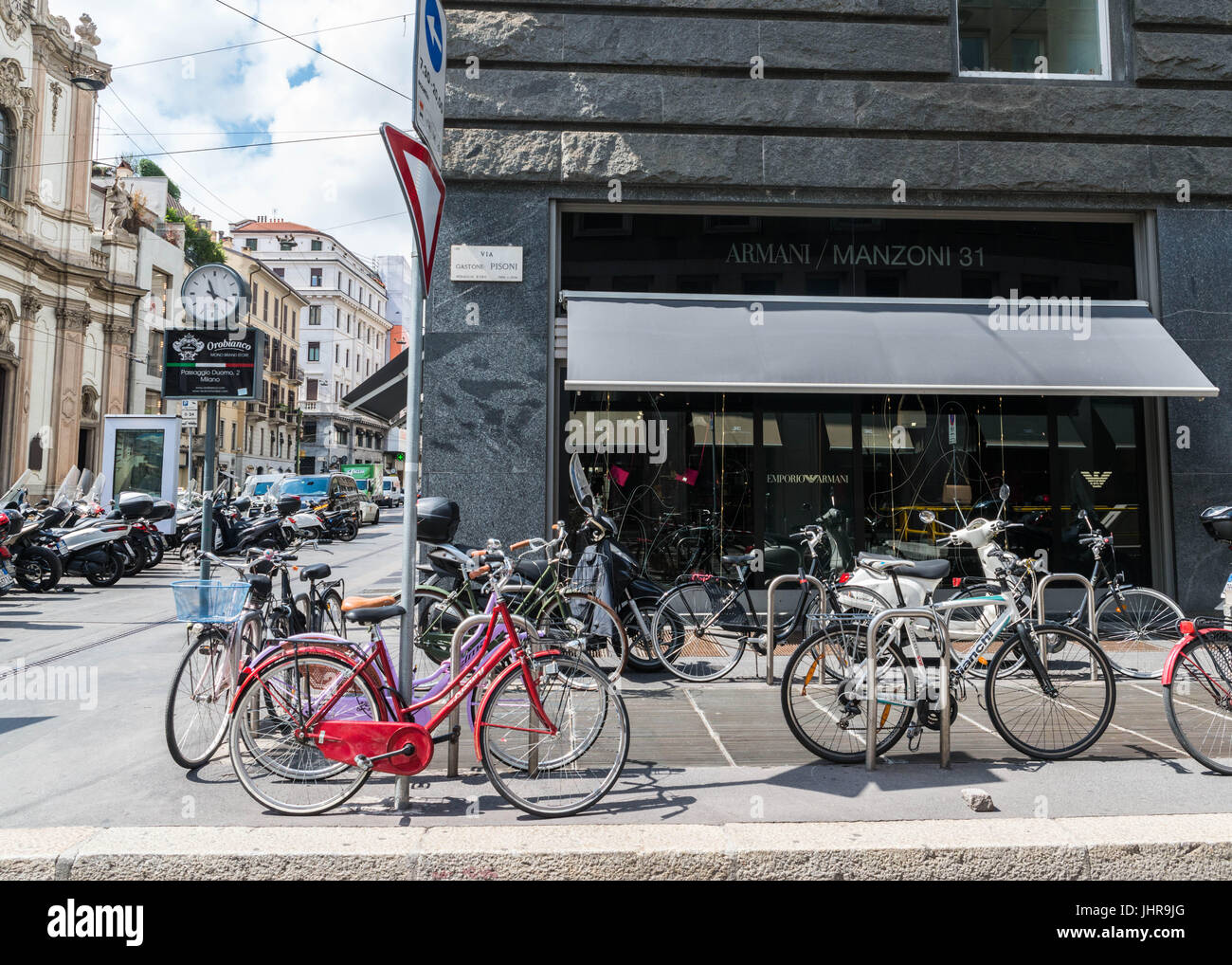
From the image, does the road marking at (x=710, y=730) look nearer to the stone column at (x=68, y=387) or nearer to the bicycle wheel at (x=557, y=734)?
Result: the bicycle wheel at (x=557, y=734)

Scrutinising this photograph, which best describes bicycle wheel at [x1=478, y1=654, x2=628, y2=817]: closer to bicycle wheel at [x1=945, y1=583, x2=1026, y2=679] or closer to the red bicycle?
the red bicycle

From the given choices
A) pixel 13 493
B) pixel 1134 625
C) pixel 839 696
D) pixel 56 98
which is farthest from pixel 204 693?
pixel 56 98

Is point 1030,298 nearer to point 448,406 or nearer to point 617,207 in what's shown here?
point 617,207

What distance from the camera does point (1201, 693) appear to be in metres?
4.80

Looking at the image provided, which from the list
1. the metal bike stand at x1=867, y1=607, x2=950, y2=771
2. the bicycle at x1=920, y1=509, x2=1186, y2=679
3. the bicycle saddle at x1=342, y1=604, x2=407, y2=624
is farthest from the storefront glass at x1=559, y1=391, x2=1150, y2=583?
the bicycle saddle at x1=342, y1=604, x2=407, y2=624

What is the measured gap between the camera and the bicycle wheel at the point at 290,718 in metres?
3.98

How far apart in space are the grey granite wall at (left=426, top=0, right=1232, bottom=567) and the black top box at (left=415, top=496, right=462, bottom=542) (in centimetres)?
164

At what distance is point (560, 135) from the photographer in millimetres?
8797

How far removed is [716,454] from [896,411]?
2.19 m

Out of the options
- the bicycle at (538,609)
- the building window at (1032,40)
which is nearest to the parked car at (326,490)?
the bicycle at (538,609)

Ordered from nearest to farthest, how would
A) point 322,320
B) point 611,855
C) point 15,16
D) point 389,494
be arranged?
1. point 611,855
2. point 15,16
3. point 389,494
4. point 322,320

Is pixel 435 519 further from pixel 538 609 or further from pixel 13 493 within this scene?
pixel 13 493

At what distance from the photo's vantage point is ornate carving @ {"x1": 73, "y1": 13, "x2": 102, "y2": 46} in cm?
3481

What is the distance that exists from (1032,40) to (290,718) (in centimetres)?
1061
